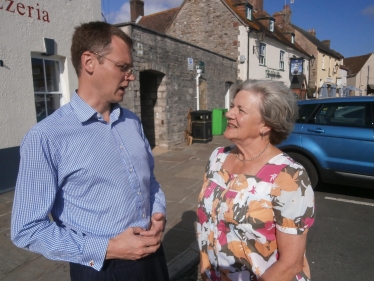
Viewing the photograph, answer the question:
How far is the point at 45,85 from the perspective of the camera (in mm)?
5863

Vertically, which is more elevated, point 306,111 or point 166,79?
point 166,79

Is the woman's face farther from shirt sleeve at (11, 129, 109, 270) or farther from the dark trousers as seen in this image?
shirt sleeve at (11, 129, 109, 270)

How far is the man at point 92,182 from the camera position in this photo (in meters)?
1.27

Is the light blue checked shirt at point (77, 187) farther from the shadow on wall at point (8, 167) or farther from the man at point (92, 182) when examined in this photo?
the shadow on wall at point (8, 167)

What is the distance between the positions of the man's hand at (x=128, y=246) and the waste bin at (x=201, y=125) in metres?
9.15

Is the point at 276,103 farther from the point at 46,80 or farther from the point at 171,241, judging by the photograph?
the point at 46,80

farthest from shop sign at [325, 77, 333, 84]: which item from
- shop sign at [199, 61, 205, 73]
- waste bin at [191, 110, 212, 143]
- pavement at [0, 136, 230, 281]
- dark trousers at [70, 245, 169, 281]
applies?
dark trousers at [70, 245, 169, 281]

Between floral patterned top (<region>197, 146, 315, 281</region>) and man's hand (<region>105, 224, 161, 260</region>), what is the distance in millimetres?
488

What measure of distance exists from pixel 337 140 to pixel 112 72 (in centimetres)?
463

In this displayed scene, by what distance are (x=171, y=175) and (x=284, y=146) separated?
267 cm

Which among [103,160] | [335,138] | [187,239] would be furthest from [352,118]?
[103,160]

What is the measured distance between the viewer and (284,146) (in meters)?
5.63

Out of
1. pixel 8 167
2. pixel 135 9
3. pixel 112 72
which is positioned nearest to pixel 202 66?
pixel 8 167

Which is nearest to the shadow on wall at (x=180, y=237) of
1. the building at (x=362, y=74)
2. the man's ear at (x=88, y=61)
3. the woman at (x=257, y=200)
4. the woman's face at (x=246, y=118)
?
the woman at (x=257, y=200)
